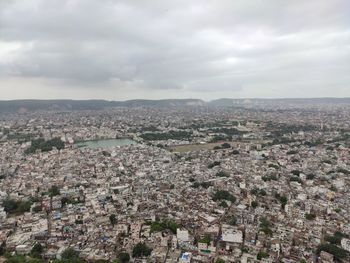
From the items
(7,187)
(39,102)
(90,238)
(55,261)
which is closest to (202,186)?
(90,238)

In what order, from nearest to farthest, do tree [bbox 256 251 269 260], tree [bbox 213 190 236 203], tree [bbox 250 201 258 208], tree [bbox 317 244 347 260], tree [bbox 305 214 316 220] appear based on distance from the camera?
tree [bbox 256 251 269 260], tree [bbox 317 244 347 260], tree [bbox 305 214 316 220], tree [bbox 250 201 258 208], tree [bbox 213 190 236 203]

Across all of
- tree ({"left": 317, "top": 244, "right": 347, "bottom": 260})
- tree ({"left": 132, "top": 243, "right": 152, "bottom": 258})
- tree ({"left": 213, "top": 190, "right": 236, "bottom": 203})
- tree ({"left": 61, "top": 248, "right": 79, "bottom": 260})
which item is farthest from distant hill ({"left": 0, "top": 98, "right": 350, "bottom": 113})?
tree ({"left": 317, "top": 244, "right": 347, "bottom": 260})

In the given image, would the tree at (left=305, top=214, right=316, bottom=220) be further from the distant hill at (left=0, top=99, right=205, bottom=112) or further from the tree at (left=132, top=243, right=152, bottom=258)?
the distant hill at (left=0, top=99, right=205, bottom=112)

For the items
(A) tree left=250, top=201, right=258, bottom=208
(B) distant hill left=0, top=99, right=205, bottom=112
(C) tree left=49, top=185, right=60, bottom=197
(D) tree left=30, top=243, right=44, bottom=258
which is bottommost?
(D) tree left=30, top=243, right=44, bottom=258

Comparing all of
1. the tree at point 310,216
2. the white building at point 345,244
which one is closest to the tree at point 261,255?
the white building at point 345,244

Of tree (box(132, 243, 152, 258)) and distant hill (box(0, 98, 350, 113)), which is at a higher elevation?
distant hill (box(0, 98, 350, 113))

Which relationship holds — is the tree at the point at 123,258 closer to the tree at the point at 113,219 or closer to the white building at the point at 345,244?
the tree at the point at 113,219

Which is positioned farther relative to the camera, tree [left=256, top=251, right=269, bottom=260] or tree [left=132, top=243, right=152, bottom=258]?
tree [left=132, top=243, right=152, bottom=258]

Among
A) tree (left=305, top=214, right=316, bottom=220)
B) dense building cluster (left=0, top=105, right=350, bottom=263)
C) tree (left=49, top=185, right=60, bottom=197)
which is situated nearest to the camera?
dense building cluster (left=0, top=105, right=350, bottom=263)

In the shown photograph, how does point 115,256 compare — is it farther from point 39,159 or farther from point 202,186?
point 39,159
